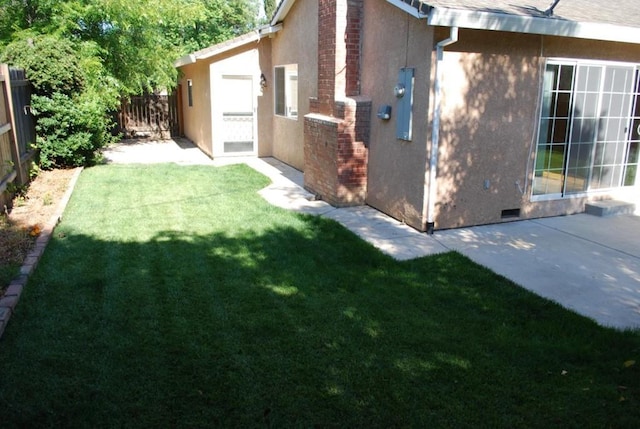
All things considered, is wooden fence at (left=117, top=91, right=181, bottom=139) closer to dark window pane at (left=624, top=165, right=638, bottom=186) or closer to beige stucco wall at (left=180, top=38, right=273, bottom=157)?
beige stucco wall at (left=180, top=38, right=273, bottom=157)

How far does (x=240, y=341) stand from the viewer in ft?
14.0

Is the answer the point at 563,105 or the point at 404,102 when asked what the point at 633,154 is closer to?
the point at 563,105

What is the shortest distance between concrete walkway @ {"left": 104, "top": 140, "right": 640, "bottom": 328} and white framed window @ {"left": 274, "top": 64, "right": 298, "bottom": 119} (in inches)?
168

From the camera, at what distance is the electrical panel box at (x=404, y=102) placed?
741 cm

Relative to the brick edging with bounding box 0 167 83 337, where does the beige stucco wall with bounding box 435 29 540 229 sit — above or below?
above

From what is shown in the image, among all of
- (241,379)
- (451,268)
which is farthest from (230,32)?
(241,379)

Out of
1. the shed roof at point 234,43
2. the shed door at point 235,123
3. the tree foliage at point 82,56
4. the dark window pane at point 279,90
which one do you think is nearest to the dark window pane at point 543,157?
the dark window pane at point 279,90

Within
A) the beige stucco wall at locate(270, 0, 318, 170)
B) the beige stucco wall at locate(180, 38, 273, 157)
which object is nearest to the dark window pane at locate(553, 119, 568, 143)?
the beige stucco wall at locate(270, 0, 318, 170)

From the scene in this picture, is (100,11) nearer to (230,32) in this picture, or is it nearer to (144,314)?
(144,314)

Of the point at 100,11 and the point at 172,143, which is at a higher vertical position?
the point at 100,11

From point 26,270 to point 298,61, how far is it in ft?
27.5

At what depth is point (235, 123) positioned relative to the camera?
14859 mm

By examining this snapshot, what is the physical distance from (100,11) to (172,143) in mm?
6219

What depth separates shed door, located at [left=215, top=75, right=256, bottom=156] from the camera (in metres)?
14.6
